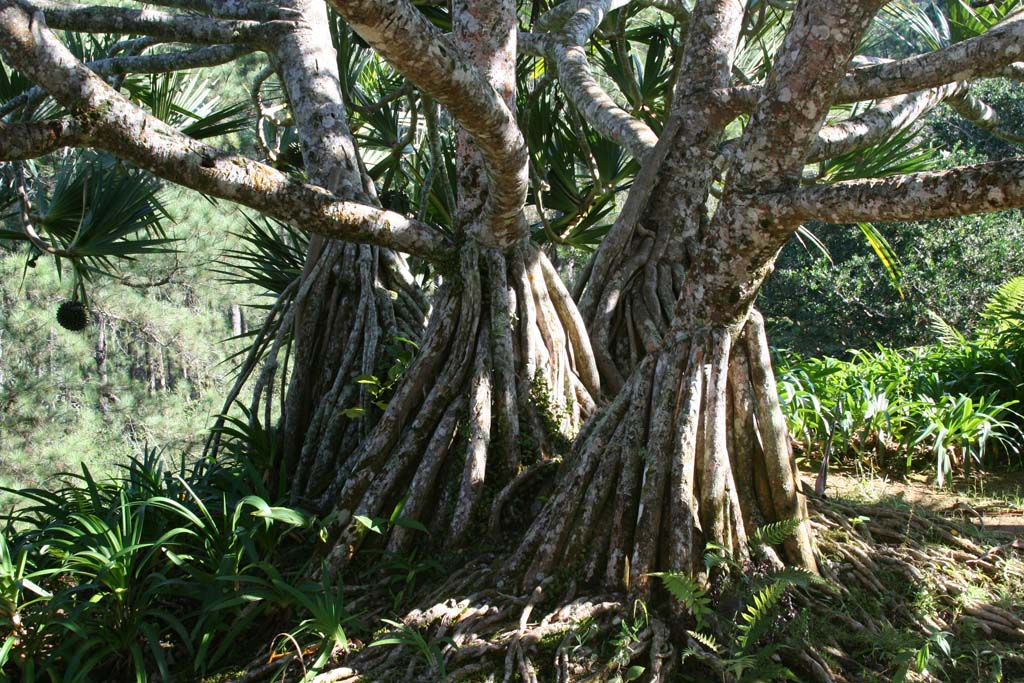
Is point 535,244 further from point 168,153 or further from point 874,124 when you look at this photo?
point 874,124

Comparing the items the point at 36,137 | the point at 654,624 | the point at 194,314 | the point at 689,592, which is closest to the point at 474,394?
the point at 654,624

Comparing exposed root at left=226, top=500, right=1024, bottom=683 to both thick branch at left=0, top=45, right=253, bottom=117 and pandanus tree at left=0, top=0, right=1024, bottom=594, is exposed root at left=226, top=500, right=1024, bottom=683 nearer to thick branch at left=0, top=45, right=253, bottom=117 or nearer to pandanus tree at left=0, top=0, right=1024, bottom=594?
pandanus tree at left=0, top=0, right=1024, bottom=594

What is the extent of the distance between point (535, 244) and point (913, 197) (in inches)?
72.2

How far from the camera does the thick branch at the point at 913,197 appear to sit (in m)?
2.05

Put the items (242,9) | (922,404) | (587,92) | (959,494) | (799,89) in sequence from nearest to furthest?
(799,89), (242,9), (959,494), (587,92), (922,404)

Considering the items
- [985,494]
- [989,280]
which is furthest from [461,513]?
Answer: [989,280]

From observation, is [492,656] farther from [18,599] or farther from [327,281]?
[327,281]

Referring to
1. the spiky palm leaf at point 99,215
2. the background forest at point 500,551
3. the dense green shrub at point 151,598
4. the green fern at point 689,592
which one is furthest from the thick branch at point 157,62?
the green fern at point 689,592

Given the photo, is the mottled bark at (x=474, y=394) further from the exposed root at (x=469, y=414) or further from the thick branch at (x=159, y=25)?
the thick branch at (x=159, y=25)

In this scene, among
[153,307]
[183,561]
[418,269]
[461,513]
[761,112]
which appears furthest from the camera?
[153,307]

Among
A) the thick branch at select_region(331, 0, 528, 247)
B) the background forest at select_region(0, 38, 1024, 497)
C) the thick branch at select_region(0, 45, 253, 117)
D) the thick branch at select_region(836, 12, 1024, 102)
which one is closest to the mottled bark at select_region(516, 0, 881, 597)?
the thick branch at select_region(331, 0, 528, 247)

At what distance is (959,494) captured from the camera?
422 cm

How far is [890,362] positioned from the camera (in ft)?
19.2

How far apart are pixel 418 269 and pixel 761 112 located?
4.00 metres
